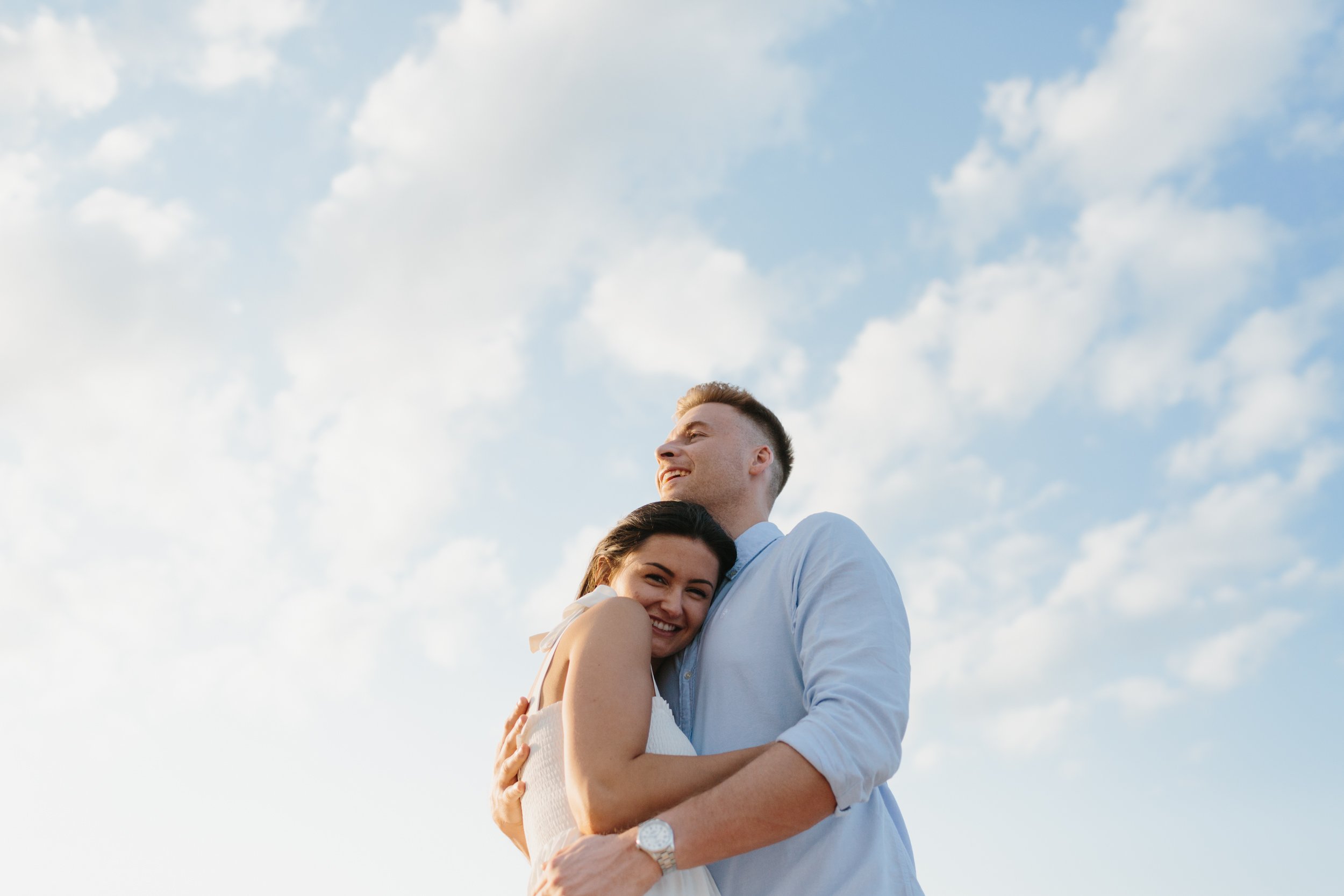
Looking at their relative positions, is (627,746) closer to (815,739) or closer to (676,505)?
(815,739)

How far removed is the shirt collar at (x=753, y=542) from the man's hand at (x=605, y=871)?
1.61m

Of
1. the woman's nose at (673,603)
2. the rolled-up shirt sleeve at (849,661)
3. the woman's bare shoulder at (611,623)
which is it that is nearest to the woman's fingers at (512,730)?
the woman's bare shoulder at (611,623)

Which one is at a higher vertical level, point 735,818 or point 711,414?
point 711,414

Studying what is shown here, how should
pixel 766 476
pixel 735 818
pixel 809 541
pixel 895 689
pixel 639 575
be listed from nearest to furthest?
pixel 735 818
pixel 895 689
pixel 809 541
pixel 639 575
pixel 766 476

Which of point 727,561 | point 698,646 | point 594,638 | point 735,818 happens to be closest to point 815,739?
point 735,818

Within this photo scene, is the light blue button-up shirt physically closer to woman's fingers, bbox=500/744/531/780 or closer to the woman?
the woman

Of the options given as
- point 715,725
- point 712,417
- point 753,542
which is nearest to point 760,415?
point 712,417

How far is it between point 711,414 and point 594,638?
2.50 meters

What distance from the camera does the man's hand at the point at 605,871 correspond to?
3053 mm

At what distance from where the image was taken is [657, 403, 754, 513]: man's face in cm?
546

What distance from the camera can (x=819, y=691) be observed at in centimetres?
342

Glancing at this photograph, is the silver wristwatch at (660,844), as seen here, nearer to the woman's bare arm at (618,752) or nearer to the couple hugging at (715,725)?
the couple hugging at (715,725)

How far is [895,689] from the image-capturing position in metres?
3.44

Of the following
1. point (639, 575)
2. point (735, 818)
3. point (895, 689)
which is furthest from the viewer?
point (639, 575)
